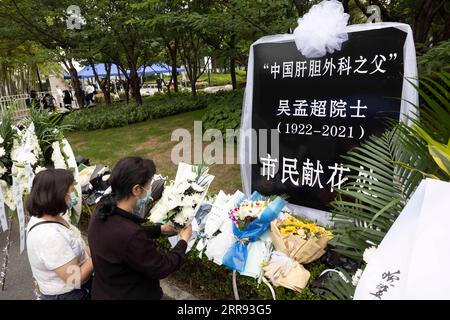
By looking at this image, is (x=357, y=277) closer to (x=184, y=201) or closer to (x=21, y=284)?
(x=184, y=201)

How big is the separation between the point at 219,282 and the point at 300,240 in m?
0.93

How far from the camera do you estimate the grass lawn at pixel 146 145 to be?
6.38 metres

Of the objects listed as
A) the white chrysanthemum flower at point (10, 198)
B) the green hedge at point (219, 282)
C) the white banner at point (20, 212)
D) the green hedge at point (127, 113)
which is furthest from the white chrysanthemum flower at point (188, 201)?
the green hedge at point (127, 113)

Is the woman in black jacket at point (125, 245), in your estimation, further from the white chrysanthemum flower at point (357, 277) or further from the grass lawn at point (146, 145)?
the grass lawn at point (146, 145)

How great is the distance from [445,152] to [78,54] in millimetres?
11426

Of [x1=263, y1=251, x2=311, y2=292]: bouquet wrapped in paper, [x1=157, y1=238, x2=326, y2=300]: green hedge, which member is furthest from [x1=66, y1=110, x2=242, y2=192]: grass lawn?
[x1=263, y1=251, x2=311, y2=292]: bouquet wrapped in paper

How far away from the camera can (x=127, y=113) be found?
1184cm

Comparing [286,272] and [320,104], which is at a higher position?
[320,104]

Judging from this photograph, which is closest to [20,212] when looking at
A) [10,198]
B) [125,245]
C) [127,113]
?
[10,198]

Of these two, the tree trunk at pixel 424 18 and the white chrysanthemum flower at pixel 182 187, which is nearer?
the white chrysanthemum flower at pixel 182 187

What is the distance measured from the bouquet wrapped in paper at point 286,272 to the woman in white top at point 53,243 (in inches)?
51.5

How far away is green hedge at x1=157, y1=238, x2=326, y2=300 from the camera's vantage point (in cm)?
262

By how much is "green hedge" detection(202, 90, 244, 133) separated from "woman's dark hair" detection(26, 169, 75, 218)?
5868mm

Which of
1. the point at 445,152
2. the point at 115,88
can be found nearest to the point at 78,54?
the point at 445,152
